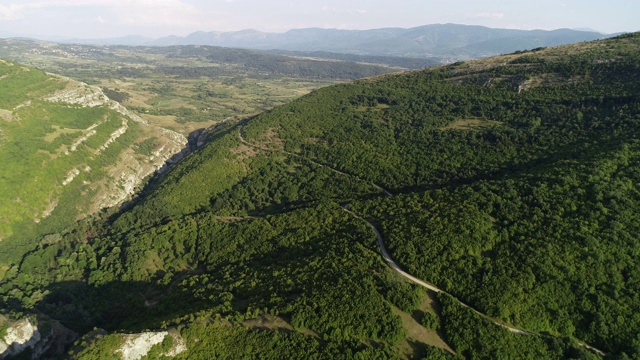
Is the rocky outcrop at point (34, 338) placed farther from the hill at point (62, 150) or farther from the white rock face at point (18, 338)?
the hill at point (62, 150)

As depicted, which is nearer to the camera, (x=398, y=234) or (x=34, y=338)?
(x=34, y=338)

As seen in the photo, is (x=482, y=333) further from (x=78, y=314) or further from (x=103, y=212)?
(x=103, y=212)

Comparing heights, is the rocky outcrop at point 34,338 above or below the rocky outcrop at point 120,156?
below

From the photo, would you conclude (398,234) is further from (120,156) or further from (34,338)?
(120,156)

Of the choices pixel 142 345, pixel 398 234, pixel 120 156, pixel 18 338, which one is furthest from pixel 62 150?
pixel 398 234

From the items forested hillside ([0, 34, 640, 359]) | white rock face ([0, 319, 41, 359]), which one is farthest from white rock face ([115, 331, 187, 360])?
white rock face ([0, 319, 41, 359])

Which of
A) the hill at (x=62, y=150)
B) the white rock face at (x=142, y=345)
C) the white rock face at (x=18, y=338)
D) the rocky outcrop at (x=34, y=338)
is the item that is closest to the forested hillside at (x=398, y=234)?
the white rock face at (x=142, y=345)

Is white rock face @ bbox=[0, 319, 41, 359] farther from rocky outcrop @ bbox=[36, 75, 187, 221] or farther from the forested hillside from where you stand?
rocky outcrop @ bbox=[36, 75, 187, 221]
